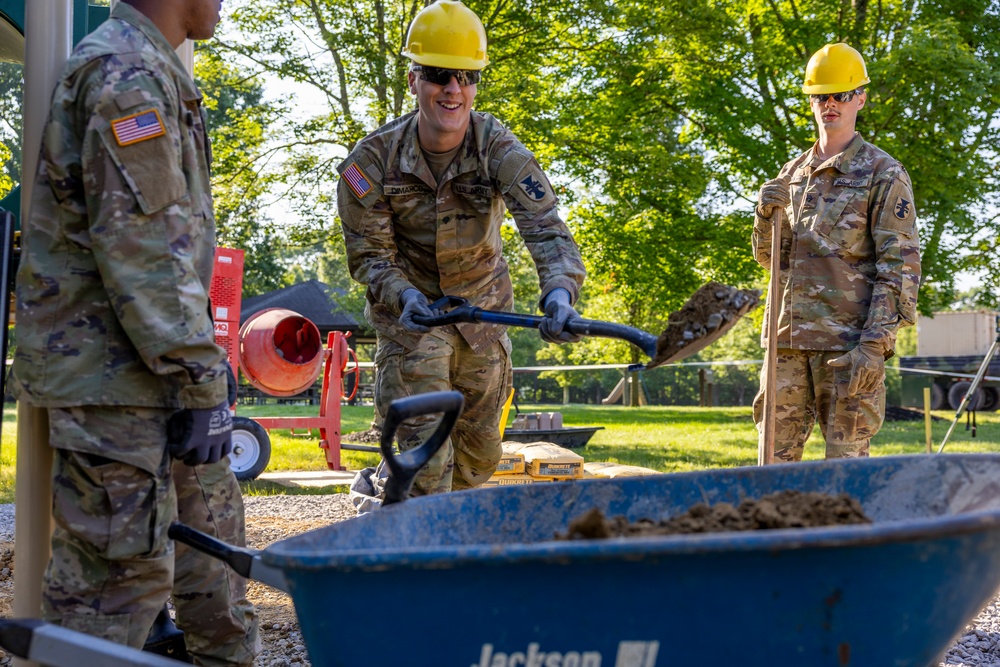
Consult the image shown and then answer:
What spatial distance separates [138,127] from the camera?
219cm

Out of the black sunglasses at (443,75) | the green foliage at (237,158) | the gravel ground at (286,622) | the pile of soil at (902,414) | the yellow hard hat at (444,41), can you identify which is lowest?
the pile of soil at (902,414)

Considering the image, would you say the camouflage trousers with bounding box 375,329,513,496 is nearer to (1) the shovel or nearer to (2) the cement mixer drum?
(1) the shovel

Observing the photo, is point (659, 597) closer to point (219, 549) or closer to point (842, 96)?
point (219, 549)

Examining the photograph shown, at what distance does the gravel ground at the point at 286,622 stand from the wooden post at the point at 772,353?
1.13 m

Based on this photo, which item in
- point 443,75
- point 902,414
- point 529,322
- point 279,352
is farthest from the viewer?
point 902,414

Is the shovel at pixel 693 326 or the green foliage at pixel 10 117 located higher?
the green foliage at pixel 10 117

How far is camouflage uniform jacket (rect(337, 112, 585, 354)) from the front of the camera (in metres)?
3.74

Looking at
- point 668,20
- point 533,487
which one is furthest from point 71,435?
point 668,20

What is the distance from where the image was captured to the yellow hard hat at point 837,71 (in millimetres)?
4777

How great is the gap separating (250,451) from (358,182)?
4971 mm

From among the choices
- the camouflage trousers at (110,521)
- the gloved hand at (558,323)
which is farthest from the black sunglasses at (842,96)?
the camouflage trousers at (110,521)

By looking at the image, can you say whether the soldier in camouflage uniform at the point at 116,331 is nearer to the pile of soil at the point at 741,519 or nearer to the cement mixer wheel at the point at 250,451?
the pile of soil at the point at 741,519

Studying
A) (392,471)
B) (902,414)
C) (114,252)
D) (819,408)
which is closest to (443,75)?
(114,252)

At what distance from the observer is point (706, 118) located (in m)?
14.1
